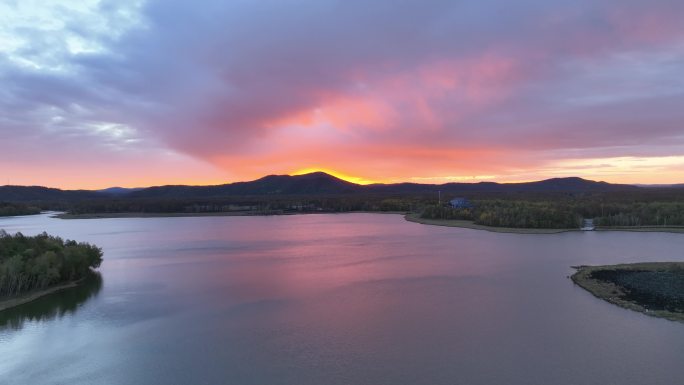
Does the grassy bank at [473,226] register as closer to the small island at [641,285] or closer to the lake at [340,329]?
the lake at [340,329]

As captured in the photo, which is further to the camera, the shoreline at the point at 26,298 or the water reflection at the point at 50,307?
the shoreline at the point at 26,298

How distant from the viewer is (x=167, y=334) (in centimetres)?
1301

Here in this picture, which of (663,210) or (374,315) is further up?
(663,210)

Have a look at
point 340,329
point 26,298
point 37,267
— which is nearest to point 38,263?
point 37,267

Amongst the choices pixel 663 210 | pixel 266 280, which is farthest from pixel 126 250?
pixel 663 210

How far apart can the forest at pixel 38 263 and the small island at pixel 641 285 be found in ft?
68.9

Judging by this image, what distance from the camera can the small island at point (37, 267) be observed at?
17.3 meters

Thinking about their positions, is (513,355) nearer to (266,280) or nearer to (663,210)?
(266,280)

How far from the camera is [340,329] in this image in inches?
514

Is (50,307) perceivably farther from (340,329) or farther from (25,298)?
(340,329)

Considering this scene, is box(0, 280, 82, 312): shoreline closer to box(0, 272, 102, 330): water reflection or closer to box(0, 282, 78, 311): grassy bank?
box(0, 282, 78, 311): grassy bank

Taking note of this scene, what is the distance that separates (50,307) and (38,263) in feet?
10.6

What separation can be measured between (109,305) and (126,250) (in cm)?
1819

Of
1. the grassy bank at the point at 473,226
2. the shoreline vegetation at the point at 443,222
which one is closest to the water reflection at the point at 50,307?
the grassy bank at the point at 473,226
